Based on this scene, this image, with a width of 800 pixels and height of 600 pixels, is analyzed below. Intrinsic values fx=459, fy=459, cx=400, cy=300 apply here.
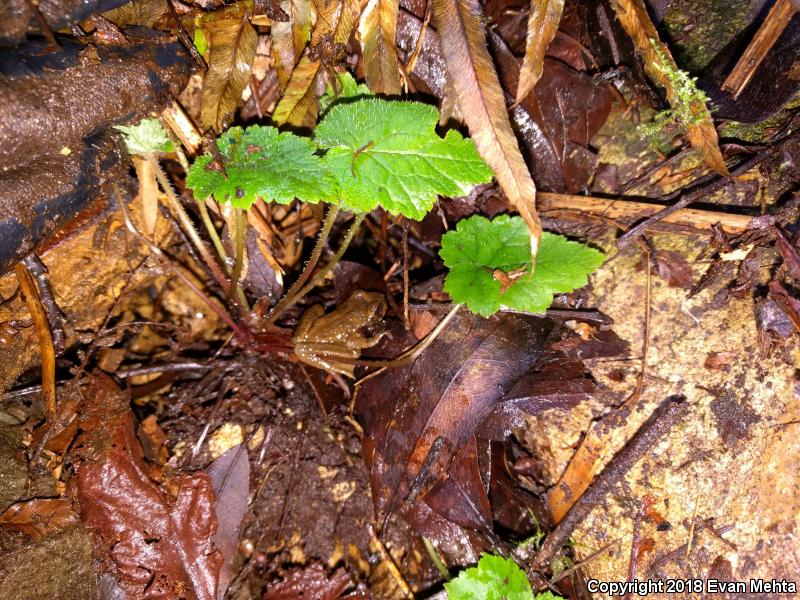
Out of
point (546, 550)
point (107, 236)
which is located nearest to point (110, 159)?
point (107, 236)

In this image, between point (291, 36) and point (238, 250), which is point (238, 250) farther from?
point (291, 36)

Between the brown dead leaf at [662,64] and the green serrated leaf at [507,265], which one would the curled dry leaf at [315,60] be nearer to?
the green serrated leaf at [507,265]

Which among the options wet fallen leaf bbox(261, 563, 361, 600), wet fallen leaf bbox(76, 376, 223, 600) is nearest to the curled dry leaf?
wet fallen leaf bbox(76, 376, 223, 600)

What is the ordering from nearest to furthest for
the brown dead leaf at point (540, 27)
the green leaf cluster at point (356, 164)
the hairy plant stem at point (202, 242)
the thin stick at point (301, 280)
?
the green leaf cluster at point (356, 164)
the brown dead leaf at point (540, 27)
the thin stick at point (301, 280)
the hairy plant stem at point (202, 242)

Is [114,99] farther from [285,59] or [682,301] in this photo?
[682,301]

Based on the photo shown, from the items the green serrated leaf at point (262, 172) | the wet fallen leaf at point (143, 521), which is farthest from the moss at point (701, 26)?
the wet fallen leaf at point (143, 521)

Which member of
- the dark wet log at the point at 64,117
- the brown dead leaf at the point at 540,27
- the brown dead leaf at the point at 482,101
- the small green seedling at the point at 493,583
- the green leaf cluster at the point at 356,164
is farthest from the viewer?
the small green seedling at the point at 493,583

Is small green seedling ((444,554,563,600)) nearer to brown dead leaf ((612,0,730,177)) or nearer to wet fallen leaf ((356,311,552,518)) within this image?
Result: wet fallen leaf ((356,311,552,518))
